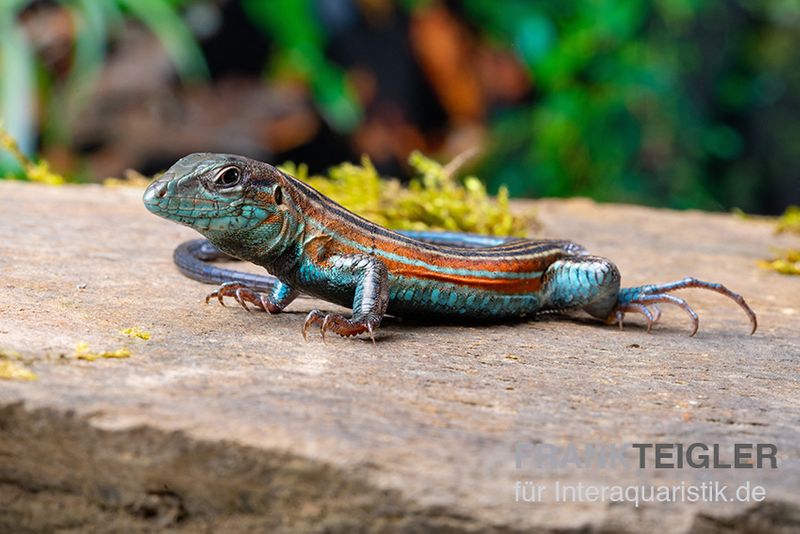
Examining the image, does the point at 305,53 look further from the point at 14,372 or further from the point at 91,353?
the point at 14,372

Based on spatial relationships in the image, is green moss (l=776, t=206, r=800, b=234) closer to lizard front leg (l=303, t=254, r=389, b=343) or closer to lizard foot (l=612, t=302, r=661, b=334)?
lizard foot (l=612, t=302, r=661, b=334)

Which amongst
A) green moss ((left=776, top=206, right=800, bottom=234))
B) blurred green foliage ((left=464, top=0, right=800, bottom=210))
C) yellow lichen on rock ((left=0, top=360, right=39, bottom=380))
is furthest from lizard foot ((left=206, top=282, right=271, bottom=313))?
blurred green foliage ((left=464, top=0, right=800, bottom=210))

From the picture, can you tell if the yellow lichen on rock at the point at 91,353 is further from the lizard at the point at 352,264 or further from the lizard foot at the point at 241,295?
the lizard foot at the point at 241,295

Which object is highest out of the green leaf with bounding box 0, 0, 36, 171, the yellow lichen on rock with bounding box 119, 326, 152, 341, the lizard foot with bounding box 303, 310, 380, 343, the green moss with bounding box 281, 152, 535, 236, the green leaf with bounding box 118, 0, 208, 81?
the green leaf with bounding box 118, 0, 208, 81

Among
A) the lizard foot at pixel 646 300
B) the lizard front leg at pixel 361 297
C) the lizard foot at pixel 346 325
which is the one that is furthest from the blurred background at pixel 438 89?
the lizard foot at pixel 346 325

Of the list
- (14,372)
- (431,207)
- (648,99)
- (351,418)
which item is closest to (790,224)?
(431,207)

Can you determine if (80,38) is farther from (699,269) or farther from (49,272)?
(699,269)

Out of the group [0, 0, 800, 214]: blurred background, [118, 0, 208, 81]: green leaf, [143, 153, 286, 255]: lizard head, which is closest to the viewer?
[143, 153, 286, 255]: lizard head

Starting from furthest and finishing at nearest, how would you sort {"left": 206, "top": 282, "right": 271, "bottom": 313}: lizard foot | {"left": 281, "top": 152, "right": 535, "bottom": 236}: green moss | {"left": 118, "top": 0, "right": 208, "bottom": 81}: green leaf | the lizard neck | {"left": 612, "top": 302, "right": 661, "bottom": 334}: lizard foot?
{"left": 118, "top": 0, "right": 208, "bottom": 81}: green leaf → {"left": 281, "top": 152, "right": 535, "bottom": 236}: green moss → {"left": 612, "top": 302, "right": 661, "bottom": 334}: lizard foot → {"left": 206, "top": 282, "right": 271, "bottom": 313}: lizard foot → the lizard neck
